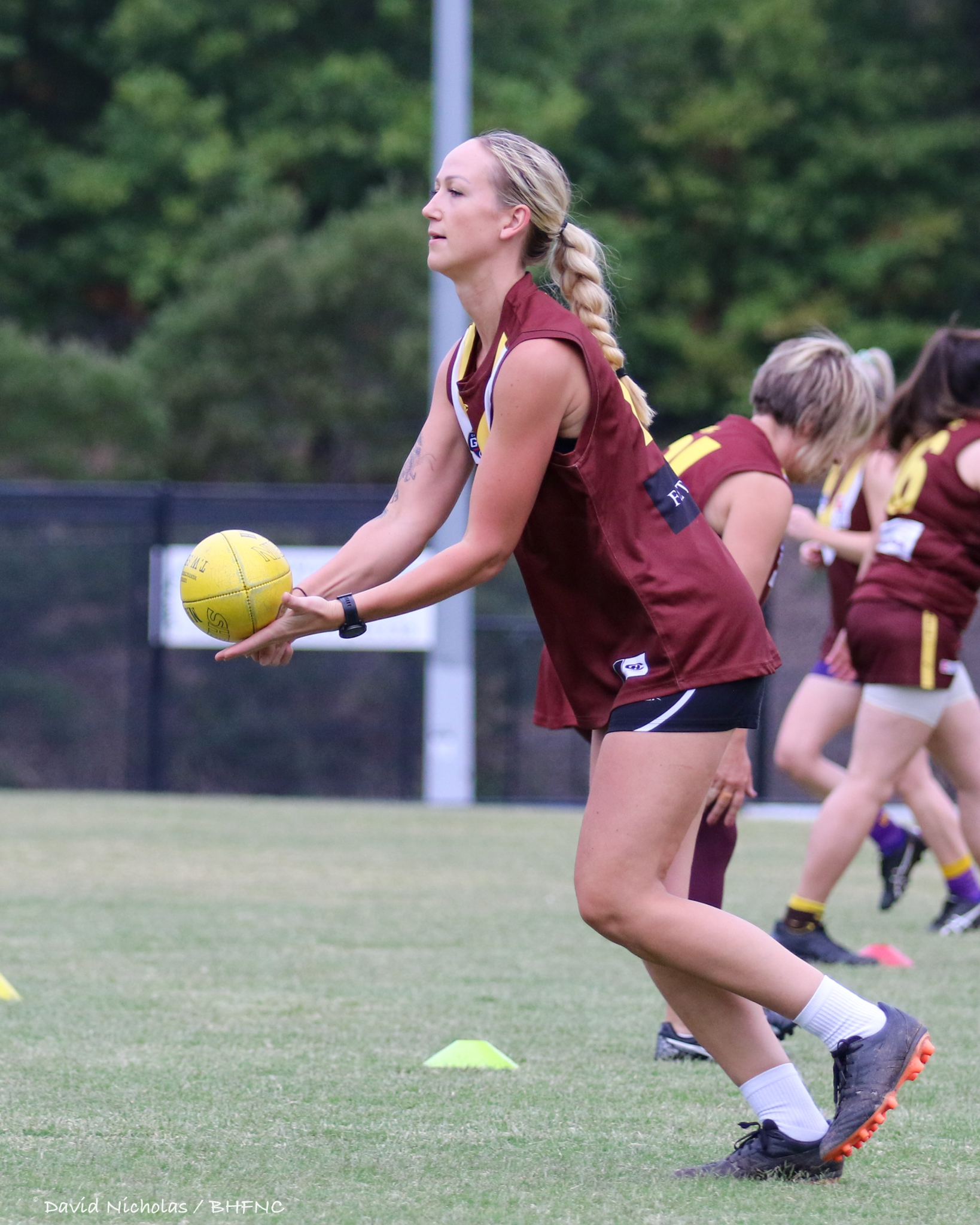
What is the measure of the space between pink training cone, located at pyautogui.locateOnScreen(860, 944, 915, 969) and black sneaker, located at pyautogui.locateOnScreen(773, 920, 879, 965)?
0.07 meters

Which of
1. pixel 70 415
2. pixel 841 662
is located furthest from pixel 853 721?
pixel 70 415

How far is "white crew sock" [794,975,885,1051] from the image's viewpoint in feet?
11.3

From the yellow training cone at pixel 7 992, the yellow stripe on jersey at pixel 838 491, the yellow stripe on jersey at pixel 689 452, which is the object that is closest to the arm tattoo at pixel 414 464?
the yellow stripe on jersey at pixel 689 452

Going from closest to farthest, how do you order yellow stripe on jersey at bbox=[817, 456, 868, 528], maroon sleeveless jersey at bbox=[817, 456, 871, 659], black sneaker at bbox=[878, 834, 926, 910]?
1. black sneaker at bbox=[878, 834, 926, 910]
2. maroon sleeveless jersey at bbox=[817, 456, 871, 659]
3. yellow stripe on jersey at bbox=[817, 456, 868, 528]

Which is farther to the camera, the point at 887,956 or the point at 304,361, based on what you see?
the point at 304,361

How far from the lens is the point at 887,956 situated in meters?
6.49

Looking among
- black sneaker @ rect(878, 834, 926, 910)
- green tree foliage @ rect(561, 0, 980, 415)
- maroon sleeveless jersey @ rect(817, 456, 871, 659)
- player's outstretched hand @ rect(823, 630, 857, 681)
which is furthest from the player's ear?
green tree foliage @ rect(561, 0, 980, 415)

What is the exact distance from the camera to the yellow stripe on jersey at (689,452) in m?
4.62

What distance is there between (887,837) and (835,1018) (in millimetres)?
4143

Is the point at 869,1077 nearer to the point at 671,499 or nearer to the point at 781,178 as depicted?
the point at 671,499

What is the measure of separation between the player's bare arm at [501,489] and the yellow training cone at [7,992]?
8.24ft

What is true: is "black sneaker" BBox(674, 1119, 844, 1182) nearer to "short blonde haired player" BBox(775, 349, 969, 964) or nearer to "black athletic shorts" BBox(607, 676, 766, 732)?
"black athletic shorts" BBox(607, 676, 766, 732)

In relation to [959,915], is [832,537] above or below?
above

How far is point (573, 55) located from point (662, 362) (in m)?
5.18
